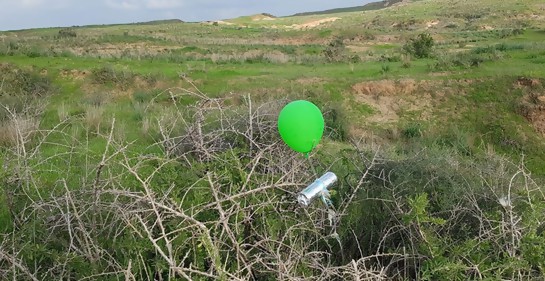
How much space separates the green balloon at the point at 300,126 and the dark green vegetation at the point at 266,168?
184 millimetres

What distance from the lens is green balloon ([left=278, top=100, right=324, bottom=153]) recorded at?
4246mm

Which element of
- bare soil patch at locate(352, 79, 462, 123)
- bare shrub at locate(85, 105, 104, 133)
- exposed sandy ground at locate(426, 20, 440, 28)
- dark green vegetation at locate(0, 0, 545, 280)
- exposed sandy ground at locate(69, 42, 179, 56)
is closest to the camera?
dark green vegetation at locate(0, 0, 545, 280)

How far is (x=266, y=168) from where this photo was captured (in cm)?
449

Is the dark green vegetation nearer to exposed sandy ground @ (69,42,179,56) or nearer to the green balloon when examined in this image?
the green balloon

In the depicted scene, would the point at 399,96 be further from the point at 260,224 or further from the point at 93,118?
the point at 260,224

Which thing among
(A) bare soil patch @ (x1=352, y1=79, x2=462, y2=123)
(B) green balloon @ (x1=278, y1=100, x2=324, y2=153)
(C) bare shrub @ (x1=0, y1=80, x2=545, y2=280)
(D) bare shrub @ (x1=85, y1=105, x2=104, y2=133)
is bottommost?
(A) bare soil patch @ (x1=352, y1=79, x2=462, y2=123)

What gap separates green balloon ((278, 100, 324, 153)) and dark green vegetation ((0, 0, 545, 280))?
0.18 m

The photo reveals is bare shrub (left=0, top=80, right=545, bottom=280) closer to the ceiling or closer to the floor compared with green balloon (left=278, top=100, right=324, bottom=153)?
closer to the floor

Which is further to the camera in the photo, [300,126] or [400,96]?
[400,96]

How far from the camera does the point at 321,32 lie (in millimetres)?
49375


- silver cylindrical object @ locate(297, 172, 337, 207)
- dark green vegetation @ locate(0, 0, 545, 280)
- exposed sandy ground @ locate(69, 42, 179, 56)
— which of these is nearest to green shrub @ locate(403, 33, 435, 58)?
dark green vegetation @ locate(0, 0, 545, 280)

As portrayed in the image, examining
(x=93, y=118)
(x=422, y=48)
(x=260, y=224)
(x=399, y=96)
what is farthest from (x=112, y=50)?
(x=260, y=224)

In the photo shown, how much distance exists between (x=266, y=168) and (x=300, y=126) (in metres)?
0.51

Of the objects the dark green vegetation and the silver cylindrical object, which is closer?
the dark green vegetation
